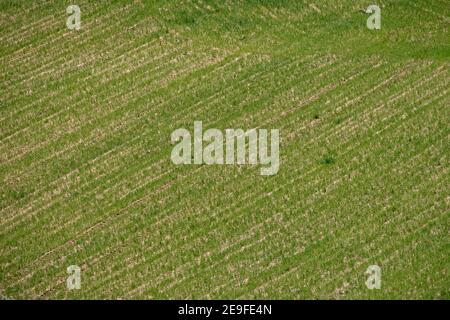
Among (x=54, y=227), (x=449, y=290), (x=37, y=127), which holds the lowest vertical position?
(x=449, y=290)

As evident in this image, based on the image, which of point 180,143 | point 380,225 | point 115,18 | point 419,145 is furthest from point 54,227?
point 419,145

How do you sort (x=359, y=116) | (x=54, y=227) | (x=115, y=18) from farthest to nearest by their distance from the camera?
(x=115, y=18)
(x=359, y=116)
(x=54, y=227)

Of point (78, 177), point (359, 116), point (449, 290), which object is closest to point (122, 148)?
point (78, 177)

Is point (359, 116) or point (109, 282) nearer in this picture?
point (109, 282)

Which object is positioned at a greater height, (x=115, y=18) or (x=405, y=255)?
(x=115, y=18)

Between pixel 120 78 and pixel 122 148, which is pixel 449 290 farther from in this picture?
pixel 120 78

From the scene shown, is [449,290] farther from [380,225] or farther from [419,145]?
[419,145]

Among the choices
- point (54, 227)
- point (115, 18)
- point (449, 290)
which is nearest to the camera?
point (449, 290)
